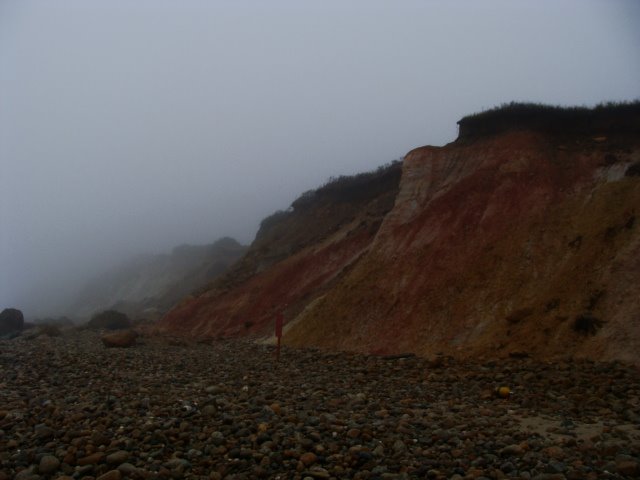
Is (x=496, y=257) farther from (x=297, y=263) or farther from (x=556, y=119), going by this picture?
(x=297, y=263)

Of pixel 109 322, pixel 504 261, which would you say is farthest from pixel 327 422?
pixel 109 322

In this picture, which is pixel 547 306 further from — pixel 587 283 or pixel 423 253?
pixel 423 253

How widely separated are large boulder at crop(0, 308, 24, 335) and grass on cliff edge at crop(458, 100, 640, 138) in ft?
108

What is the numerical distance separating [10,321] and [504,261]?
34491mm

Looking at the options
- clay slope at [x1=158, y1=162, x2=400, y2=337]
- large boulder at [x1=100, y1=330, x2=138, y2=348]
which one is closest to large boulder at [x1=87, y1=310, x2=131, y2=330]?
clay slope at [x1=158, y1=162, x2=400, y2=337]

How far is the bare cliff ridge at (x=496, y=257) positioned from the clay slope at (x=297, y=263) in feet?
0.50

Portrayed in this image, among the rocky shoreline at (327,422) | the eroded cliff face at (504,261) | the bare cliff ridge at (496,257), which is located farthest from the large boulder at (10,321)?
the rocky shoreline at (327,422)

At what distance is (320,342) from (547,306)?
7.31 metres

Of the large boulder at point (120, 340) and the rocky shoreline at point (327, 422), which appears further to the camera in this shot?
the large boulder at point (120, 340)

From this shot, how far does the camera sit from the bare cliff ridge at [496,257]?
12773 mm

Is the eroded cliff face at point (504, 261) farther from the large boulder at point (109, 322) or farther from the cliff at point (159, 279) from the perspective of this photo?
the cliff at point (159, 279)

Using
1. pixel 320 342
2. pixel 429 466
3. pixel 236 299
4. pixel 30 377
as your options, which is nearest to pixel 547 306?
pixel 320 342

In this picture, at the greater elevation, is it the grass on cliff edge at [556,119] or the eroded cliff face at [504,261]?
the grass on cliff edge at [556,119]

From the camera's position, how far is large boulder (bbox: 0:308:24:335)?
35.2 meters
